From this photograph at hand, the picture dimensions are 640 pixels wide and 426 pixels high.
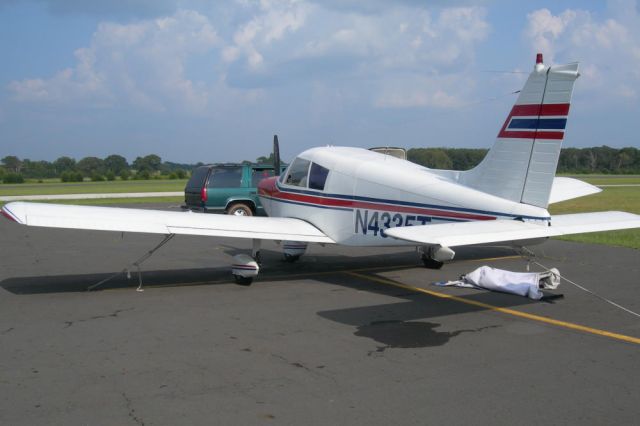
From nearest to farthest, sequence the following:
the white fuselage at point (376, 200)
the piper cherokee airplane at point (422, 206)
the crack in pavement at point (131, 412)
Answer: the crack in pavement at point (131, 412)
the piper cherokee airplane at point (422, 206)
the white fuselage at point (376, 200)

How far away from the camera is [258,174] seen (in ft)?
65.2

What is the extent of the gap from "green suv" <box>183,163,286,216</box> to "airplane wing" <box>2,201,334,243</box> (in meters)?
8.43

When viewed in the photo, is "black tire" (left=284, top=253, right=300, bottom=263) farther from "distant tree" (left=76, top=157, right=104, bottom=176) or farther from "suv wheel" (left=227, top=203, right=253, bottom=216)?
"distant tree" (left=76, top=157, right=104, bottom=176)

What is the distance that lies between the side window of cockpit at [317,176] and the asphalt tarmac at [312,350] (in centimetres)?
170

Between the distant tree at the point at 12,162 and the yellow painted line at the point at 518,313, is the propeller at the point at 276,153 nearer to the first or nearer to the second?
the yellow painted line at the point at 518,313

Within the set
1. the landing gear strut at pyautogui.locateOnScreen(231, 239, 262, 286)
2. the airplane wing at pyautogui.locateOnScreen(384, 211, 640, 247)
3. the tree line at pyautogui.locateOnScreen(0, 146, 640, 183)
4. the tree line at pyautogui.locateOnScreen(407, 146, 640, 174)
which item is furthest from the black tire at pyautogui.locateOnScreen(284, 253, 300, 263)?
the tree line at pyautogui.locateOnScreen(407, 146, 640, 174)

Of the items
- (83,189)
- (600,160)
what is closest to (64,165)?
(83,189)

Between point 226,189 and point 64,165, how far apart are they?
124 metres

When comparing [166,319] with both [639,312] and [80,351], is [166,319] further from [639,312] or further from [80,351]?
[639,312]

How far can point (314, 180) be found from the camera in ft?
37.9

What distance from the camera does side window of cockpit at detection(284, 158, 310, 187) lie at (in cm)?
1184

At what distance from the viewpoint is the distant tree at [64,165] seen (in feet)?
422

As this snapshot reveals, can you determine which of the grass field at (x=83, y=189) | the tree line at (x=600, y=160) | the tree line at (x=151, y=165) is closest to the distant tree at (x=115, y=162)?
the tree line at (x=151, y=165)

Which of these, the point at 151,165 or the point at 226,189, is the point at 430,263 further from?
the point at 151,165
